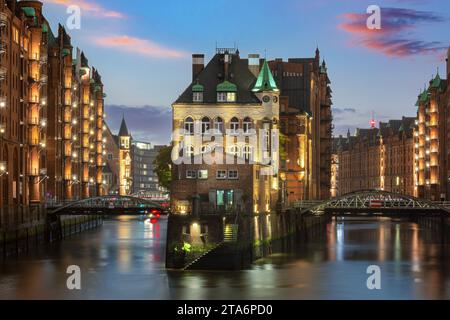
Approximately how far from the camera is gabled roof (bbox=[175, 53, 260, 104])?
360 ft

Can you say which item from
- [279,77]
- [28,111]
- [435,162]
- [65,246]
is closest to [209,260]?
[65,246]

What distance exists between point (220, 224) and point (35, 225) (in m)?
35.2

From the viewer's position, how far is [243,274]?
79.9m

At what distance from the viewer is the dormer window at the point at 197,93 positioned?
4291 inches

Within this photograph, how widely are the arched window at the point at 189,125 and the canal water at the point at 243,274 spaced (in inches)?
471

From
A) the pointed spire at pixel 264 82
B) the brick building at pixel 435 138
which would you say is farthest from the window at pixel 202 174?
the brick building at pixel 435 138

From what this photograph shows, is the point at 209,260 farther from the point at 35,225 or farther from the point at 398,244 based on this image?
the point at 398,244

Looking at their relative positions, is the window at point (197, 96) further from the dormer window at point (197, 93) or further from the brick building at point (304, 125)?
the brick building at point (304, 125)

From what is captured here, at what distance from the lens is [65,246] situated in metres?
110

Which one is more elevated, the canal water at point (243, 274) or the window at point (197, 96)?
the window at point (197, 96)

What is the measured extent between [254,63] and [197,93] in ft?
38.3

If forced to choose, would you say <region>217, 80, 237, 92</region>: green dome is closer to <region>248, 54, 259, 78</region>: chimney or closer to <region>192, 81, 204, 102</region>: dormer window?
<region>192, 81, 204, 102</region>: dormer window

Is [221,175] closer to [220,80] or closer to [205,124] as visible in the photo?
[205,124]

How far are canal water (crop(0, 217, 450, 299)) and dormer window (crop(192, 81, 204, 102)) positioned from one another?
1535cm
